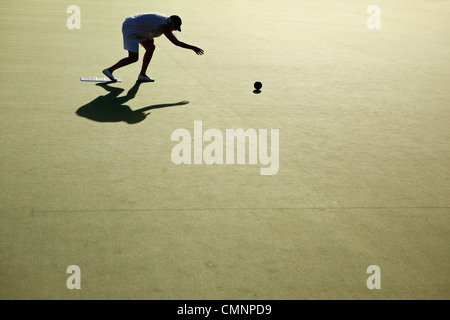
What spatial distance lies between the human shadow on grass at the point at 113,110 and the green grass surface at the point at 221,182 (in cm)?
4

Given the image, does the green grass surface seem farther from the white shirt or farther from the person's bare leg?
the white shirt

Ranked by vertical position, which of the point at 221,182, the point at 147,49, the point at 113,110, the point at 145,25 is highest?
the point at 145,25

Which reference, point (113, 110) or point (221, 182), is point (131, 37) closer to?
point (113, 110)

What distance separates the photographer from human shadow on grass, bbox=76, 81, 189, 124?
305 inches

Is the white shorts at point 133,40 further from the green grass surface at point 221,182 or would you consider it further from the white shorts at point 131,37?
the green grass surface at point 221,182

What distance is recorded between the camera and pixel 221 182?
594cm

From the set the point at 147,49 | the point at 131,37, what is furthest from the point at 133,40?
the point at 147,49

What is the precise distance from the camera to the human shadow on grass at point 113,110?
25.4 ft

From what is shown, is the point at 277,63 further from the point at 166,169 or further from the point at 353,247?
the point at 353,247

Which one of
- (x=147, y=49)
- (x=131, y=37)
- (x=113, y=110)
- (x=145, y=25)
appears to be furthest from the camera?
(x=147, y=49)

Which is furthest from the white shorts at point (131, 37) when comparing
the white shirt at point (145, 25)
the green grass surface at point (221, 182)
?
the green grass surface at point (221, 182)

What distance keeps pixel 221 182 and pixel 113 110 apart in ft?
9.41

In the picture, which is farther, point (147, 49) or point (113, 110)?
point (147, 49)
